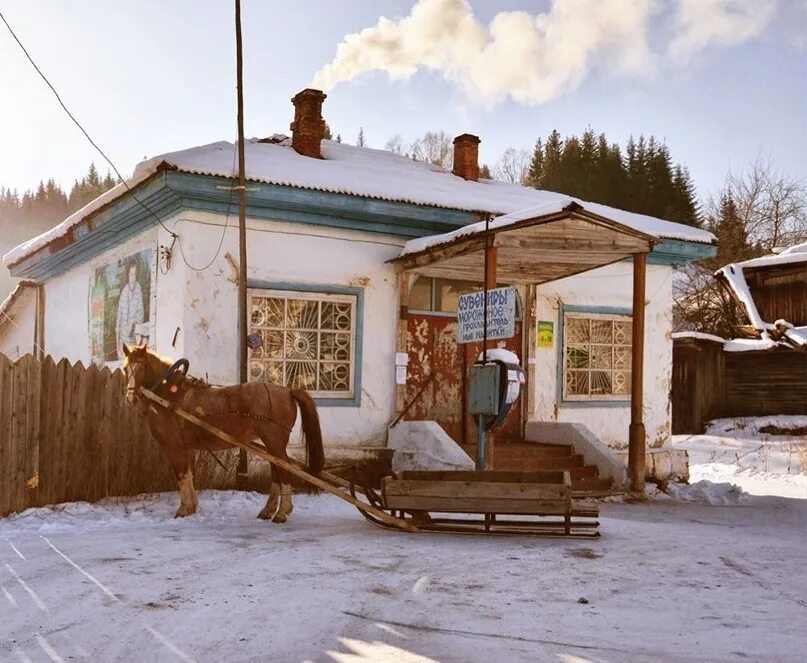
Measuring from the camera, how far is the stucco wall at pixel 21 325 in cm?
1811

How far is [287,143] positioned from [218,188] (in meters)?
3.87

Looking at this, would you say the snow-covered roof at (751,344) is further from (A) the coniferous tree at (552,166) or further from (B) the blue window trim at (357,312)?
(A) the coniferous tree at (552,166)

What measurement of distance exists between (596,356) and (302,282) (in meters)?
5.56

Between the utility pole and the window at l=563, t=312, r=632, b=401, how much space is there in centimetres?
571

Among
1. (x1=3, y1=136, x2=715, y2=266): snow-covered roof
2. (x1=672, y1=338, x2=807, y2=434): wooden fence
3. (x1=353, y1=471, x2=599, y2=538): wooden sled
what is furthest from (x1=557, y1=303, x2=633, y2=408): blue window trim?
(x1=672, y1=338, x2=807, y2=434): wooden fence

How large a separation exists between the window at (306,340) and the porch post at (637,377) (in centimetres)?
393

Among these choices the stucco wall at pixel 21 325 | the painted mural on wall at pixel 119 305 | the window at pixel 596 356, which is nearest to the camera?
the painted mural on wall at pixel 119 305

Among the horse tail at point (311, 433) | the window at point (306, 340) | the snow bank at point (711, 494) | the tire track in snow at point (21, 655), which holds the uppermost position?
the window at point (306, 340)

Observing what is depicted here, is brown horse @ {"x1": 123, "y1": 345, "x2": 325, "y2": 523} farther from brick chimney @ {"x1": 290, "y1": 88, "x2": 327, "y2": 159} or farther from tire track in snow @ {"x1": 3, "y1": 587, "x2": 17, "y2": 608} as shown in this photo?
brick chimney @ {"x1": 290, "y1": 88, "x2": 327, "y2": 159}

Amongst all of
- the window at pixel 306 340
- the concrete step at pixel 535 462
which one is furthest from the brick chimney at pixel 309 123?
the concrete step at pixel 535 462

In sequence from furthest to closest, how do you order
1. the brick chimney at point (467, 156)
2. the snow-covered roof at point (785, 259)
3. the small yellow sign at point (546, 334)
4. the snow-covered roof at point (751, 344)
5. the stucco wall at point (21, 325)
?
the snow-covered roof at point (785, 259), the snow-covered roof at point (751, 344), the stucco wall at point (21, 325), the brick chimney at point (467, 156), the small yellow sign at point (546, 334)

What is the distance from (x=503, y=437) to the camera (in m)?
13.3

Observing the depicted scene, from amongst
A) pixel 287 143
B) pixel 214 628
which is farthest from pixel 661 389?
pixel 214 628

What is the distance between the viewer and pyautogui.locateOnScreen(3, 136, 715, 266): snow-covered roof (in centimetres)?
1087
